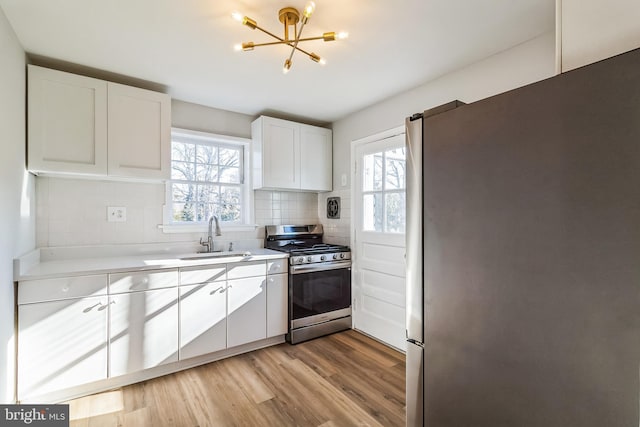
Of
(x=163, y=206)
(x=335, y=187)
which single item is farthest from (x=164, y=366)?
Result: (x=335, y=187)

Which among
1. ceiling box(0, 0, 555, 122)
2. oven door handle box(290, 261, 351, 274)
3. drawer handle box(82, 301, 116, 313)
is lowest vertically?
drawer handle box(82, 301, 116, 313)

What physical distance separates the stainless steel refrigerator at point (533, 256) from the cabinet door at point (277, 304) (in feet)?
6.06

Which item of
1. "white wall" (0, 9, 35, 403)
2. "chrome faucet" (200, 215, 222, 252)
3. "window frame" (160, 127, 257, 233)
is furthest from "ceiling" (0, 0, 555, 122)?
"chrome faucet" (200, 215, 222, 252)

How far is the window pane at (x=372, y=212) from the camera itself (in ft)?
9.73

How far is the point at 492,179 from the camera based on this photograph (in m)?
0.90

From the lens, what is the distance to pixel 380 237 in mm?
2932

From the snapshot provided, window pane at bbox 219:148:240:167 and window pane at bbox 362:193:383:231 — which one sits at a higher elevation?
window pane at bbox 219:148:240:167

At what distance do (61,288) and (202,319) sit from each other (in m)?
0.93

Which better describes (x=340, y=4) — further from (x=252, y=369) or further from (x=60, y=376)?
(x=60, y=376)

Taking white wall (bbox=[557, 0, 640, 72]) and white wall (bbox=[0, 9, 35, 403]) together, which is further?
white wall (bbox=[0, 9, 35, 403])

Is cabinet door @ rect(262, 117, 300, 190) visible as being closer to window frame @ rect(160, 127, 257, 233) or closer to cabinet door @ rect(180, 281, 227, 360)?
window frame @ rect(160, 127, 257, 233)

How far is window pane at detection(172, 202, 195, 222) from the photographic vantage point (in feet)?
9.55

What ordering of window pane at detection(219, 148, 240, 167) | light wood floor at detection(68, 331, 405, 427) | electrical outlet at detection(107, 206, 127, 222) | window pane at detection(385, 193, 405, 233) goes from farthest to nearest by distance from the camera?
window pane at detection(219, 148, 240, 167)
window pane at detection(385, 193, 405, 233)
electrical outlet at detection(107, 206, 127, 222)
light wood floor at detection(68, 331, 405, 427)

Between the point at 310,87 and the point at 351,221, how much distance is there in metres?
1.41
